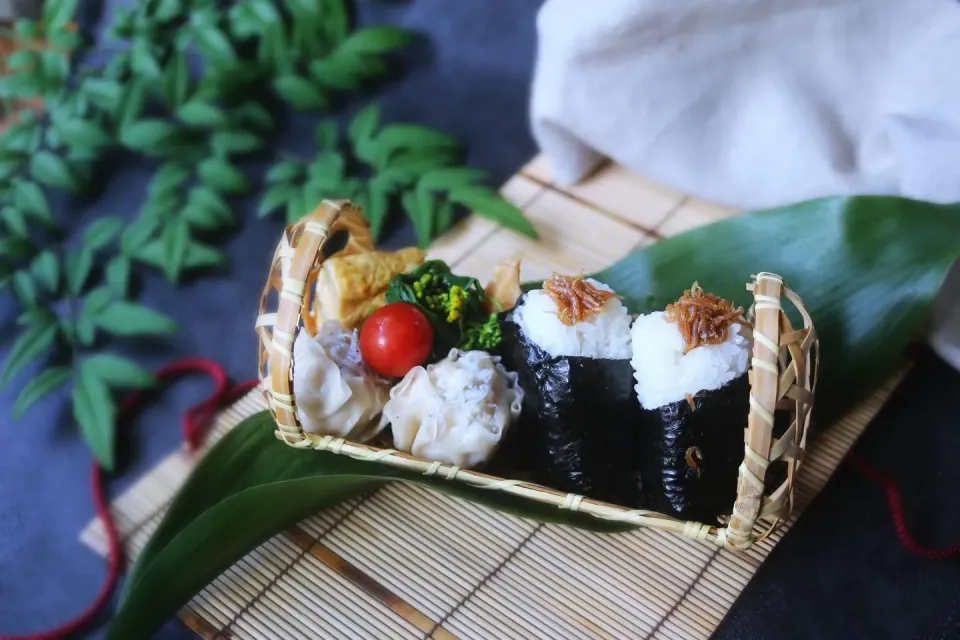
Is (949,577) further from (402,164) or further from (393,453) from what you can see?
(402,164)

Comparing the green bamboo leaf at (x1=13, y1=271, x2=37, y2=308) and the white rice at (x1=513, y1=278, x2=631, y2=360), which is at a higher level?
the white rice at (x1=513, y1=278, x2=631, y2=360)

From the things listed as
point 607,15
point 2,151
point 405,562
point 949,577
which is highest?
point 607,15

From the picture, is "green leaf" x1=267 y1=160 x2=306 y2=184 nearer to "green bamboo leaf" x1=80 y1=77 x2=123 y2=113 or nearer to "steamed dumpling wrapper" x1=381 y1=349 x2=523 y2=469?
"green bamboo leaf" x1=80 y1=77 x2=123 y2=113

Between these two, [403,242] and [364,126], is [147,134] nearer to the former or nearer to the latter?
[364,126]

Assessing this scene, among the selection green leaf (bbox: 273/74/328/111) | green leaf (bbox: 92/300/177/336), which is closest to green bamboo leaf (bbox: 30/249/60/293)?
green leaf (bbox: 92/300/177/336)

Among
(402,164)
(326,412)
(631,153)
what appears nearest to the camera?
(326,412)

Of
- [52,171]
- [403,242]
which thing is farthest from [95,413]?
[403,242]

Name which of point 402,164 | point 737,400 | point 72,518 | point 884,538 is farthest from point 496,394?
point 72,518

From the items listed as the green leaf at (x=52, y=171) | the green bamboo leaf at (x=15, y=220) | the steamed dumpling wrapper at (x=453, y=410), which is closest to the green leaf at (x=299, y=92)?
the green leaf at (x=52, y=171)

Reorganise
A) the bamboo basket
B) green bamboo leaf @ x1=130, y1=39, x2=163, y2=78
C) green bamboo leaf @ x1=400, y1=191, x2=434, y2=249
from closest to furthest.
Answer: the bamboo basket → green bamboo leaf @ x1=400, y1=191, x2=434, y2=249 → green bamboo leaf @ x1=130, y1=39, x2=163, y2=78

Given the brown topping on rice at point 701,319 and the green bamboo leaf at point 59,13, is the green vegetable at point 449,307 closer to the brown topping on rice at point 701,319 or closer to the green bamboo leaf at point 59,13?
the brown topping on rice at point 701,319
